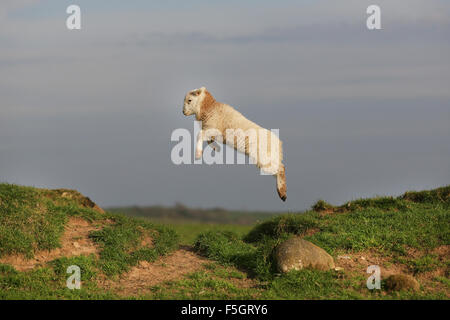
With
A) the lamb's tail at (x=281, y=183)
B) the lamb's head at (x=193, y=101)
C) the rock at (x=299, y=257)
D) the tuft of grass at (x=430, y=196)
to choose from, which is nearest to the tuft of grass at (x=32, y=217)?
the lamb's head at (x=193, y=101)

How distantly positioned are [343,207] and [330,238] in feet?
8.33

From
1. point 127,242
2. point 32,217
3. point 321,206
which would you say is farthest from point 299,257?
point 32,217

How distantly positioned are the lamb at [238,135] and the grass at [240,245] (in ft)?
A: 7.22

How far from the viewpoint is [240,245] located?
12.1 m

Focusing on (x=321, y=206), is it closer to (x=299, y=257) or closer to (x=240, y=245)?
(x=240, y=245)

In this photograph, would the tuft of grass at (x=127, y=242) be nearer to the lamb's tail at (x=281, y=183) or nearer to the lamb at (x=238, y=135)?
the lamb at (x=238, y=135)

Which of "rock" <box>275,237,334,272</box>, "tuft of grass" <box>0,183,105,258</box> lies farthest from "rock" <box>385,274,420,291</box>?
"tuft of grass" <box>0,183,105,258</box>

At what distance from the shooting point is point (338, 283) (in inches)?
381

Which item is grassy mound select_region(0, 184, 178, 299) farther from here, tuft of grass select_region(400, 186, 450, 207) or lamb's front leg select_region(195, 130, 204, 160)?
tuft of grass select_region(400, 186, 450, 207)

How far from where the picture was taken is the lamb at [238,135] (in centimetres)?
873
